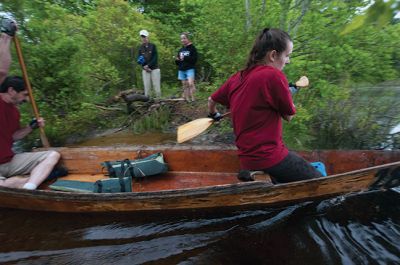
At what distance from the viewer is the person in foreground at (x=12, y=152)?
3543 millimetres

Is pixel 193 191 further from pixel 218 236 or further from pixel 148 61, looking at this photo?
pixel 148 61

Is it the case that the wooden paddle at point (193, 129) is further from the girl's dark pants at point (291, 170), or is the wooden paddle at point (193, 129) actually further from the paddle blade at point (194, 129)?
the girl's dark pants at point (291, 170)

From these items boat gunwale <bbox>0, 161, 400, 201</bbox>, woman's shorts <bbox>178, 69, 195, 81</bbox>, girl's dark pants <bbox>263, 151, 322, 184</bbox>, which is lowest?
boat gunwale <bbox>0, 161, 400, 201</bbox>

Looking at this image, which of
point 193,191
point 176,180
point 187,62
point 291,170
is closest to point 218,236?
point 193,191

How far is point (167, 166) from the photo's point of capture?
425cm

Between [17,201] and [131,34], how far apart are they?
6.82 metres

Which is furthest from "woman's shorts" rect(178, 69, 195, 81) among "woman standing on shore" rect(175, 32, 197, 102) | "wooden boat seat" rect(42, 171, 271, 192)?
"wooden boat seat" rect(42, 171, 271, 192)

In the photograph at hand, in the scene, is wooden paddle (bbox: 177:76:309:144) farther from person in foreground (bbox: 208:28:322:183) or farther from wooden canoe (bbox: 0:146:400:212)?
person in foreground (bbox: 208:28:322:183)

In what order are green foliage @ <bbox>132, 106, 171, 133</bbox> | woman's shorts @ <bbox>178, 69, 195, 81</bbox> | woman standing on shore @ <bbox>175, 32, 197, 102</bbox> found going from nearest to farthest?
green foliage @ <bbox>132, 106, 171, 133</bbox> → woman standing on shore @ <bbox>175, 32, 197, 102</bbox> → woman's shorts @ <bbox>178, 69, 195, 81</bbox>

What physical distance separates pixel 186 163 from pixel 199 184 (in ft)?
1.35

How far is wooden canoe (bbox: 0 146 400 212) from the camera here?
3029 mm

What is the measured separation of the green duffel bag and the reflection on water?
2.69 meters

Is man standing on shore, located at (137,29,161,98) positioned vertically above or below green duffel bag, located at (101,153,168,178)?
above

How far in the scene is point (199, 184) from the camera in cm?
397
